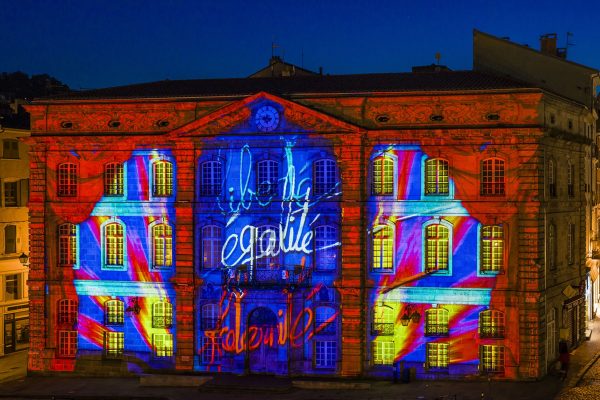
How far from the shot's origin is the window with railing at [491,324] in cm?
4316

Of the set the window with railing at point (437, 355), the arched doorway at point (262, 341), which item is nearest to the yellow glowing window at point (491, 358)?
the window with railing at point (437, 355)

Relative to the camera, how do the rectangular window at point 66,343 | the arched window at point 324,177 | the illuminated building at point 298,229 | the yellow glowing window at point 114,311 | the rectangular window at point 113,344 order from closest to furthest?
the illuminated building at point 298,229 → the arched window at point 324,177 → the rectangular window at point 113,344 → the yellow glowing window at point 114,311 → the rectangular window at point 66,343

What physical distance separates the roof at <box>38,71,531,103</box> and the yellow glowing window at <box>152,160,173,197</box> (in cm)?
339

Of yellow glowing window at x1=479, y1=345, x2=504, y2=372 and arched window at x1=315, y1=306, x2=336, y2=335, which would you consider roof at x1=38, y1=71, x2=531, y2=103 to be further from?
yellow glowing window at x1=479, y1=345, x2=504, y2=372

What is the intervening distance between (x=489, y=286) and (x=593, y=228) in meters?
20.3

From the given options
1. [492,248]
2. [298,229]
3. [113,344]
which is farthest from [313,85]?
[113,344]

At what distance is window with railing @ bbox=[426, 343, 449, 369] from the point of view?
4362 centimetres

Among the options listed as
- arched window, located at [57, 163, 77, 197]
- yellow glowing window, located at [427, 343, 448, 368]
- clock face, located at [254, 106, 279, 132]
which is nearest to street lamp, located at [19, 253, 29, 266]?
arched window, located at [57, 163, 77, 197]

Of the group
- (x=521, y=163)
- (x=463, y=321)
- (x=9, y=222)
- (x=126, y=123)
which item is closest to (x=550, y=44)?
(x=521, y=163)

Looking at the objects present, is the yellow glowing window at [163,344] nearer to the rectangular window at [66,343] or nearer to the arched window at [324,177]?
the rectangular window at [66,343]

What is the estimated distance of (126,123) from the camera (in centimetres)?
4659

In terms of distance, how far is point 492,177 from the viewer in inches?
1703

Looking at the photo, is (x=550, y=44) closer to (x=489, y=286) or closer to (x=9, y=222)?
(x=489, y=286)

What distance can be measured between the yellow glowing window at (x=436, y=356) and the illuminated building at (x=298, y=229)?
2.1 inches
